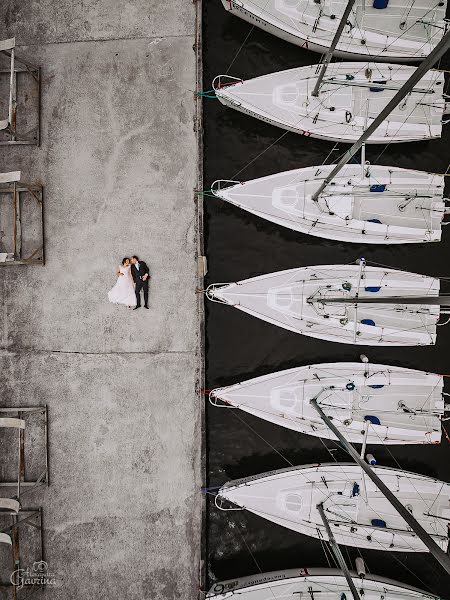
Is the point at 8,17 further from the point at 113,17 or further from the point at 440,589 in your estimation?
the point at 440,589

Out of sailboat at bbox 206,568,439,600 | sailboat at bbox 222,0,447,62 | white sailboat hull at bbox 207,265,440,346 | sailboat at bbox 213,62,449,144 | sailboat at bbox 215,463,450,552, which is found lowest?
sailboat at bbox 206,568,439,600

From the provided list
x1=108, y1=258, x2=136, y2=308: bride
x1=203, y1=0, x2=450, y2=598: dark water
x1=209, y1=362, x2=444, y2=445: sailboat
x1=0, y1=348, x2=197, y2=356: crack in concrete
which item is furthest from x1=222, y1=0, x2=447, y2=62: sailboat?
x1=0, y1=348, x2=197, y2=356: crack in concrete

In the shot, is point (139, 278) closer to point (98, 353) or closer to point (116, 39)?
point (98, 353)

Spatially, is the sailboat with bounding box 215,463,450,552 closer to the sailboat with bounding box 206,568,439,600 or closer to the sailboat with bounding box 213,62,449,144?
the sailboat with bounding box 206,568,439,600

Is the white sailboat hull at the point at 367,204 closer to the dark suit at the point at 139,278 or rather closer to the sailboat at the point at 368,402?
the sailboat at the point at 368,402

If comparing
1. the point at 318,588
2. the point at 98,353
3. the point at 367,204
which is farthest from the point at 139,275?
the point at 318,588

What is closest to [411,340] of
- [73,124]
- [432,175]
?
[432,175]
